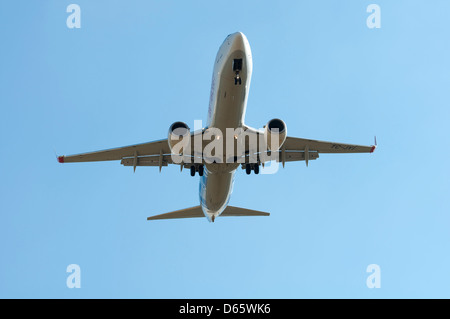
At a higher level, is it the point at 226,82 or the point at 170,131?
the point at 226,82

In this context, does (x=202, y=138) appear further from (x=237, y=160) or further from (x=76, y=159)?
(x=76, y=159)

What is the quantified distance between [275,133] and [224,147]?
296 centimetres

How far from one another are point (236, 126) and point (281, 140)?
223cm

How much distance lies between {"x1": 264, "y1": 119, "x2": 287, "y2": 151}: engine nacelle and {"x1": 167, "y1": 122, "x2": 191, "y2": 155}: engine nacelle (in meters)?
3.65

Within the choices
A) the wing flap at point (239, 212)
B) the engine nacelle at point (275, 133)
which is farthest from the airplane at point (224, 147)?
the wing flap at point (239, 212)

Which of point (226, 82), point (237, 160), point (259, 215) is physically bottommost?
point (259, 215)

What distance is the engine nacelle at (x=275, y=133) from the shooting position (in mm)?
24750

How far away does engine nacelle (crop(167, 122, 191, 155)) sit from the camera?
24.7 meters

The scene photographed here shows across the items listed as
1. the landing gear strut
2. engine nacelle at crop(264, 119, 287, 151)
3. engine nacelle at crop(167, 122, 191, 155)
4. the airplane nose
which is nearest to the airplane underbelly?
engine nacelle at crop(167, 122, 191, 155)

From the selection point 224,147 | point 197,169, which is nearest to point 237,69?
point 224,147

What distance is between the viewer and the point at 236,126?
25.4 meters

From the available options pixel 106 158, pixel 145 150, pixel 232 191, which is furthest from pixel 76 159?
pixel 232 191

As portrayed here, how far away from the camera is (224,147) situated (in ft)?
86.8

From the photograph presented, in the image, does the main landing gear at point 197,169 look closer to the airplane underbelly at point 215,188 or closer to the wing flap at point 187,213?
the airplane underbelly at point 215,188
